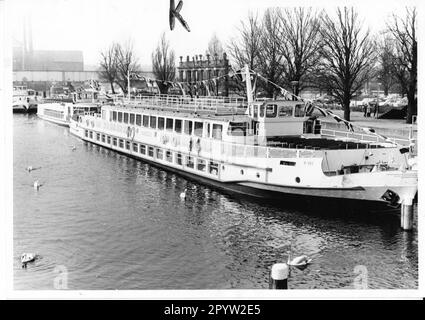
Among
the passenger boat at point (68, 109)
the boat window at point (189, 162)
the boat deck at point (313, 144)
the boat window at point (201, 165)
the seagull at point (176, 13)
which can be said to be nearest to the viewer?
the seagull at point (176, 13)

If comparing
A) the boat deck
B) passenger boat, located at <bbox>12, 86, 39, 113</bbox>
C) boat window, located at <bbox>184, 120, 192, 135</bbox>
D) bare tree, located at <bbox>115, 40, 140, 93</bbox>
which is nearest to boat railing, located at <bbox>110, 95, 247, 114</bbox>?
boat window, located at <bbox>184, 120, 192, 135</bbox>

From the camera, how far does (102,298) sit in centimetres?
1522

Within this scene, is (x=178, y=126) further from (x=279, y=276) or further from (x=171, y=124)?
(x=279, y=276)

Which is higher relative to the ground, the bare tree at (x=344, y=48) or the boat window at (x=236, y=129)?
the bare tree at (x=344, y=48)

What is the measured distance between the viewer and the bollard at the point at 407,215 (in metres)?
24.4

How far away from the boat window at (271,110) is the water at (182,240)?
17.3 feet

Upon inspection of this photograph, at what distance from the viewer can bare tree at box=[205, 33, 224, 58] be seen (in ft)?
165

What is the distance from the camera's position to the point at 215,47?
51.1 m

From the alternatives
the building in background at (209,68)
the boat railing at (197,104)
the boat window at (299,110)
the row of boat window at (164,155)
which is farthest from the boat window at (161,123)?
the boat window at (299,110)

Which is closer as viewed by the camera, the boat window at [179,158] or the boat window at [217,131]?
the boat window at [217,131]

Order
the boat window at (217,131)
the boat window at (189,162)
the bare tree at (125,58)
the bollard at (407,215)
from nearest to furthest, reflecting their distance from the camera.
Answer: the bollard at (407,215)
the boat window at (217,131)
the boat window at (189,162)
the bare tree at (125,58)

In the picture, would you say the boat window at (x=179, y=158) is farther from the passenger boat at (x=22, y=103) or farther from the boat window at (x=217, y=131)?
the passenger boat at (x=22, y=103)

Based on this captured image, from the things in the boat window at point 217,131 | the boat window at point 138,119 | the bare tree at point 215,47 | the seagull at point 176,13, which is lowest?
the boat window at point 217,131

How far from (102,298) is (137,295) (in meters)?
0.92
